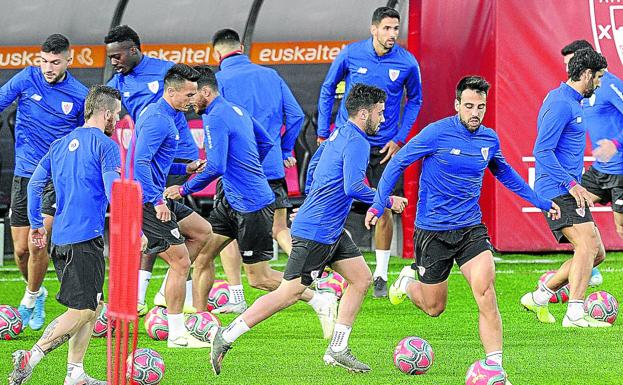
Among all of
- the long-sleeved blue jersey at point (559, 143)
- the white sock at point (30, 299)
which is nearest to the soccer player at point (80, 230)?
the white sock at point (30, 299)

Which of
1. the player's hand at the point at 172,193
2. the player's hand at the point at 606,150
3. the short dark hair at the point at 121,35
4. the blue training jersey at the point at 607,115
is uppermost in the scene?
the short dark hair at the point at 121,35

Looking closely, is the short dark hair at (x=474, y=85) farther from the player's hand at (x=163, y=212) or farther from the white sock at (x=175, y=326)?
the white sock at (x=175, y=326)

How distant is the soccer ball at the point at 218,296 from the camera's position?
12047 mm

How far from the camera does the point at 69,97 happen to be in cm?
1134

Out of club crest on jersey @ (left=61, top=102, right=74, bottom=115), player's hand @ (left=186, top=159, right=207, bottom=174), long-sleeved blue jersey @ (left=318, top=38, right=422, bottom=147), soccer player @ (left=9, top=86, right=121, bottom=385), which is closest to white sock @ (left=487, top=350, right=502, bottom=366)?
soccer player @ (left=9, top=86, right=121, bottom=385)

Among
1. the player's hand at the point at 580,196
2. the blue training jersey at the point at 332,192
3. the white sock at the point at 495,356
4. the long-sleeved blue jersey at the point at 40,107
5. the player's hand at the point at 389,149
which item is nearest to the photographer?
the white sock at the point at 495,356

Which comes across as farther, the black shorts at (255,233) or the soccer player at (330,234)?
the black shorts at (255,233)

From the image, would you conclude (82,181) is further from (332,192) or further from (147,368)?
(332,192)

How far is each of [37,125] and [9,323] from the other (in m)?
1.91

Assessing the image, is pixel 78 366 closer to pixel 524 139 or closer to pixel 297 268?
pixel 297 268

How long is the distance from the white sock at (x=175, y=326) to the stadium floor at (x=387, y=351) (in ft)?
0.43

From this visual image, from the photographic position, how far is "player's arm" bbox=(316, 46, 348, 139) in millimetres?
13180

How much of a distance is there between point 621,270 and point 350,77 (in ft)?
13.3

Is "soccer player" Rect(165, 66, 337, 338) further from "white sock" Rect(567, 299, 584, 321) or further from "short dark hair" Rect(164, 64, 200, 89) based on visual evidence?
"white sock" Rect(567, 299, 584, 321)
